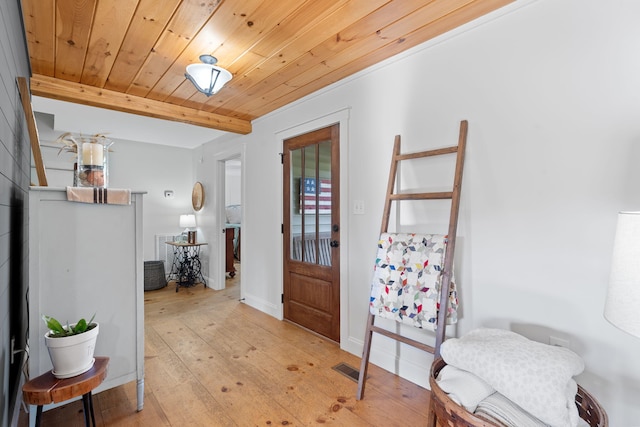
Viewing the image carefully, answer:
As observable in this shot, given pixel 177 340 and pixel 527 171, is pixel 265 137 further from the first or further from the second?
Result: pixel 527 171

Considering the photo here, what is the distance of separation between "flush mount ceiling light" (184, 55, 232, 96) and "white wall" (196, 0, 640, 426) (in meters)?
1.16

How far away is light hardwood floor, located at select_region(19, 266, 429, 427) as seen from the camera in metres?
1.79

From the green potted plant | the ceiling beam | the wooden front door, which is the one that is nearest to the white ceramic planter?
the green potted plant

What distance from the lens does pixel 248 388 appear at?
6.84 feet

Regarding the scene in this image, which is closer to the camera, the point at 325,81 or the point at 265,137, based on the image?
the point at 325,81

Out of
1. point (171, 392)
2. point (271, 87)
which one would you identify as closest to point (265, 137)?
point (271, 87)

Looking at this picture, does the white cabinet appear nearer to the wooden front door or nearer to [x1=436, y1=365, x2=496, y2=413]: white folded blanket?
the wooden front door

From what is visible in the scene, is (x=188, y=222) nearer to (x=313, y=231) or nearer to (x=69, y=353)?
(x=313, y=231)

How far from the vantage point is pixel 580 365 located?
47.2 inches

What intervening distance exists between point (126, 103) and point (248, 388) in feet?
8.87

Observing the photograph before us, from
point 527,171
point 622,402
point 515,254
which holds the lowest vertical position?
point 622,402

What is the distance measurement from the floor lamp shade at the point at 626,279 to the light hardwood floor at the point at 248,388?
129 cm

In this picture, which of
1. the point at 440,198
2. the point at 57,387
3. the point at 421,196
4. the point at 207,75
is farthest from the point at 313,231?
the point at 57,387

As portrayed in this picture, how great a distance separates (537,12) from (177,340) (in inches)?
137
